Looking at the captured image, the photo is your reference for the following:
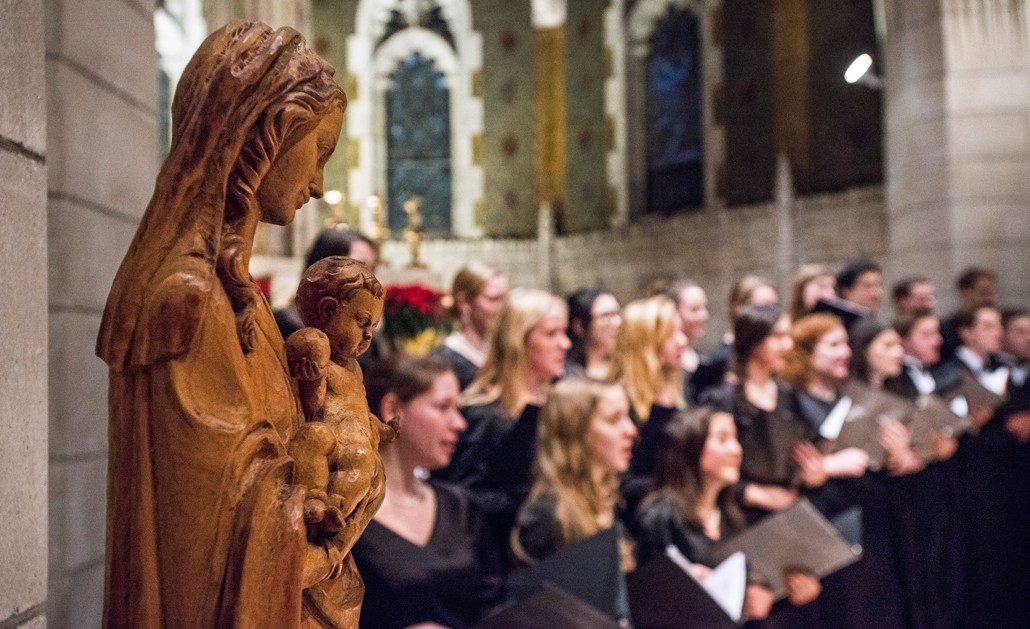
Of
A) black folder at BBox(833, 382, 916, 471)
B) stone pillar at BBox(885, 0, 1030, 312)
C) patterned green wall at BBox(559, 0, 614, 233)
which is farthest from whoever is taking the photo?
patterned green wall at BBox(559, 0, 614, 233)

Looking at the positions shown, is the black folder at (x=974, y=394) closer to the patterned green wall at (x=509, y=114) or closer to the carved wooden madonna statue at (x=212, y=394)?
the carved wooden madonna statue at (x=212, y=394)

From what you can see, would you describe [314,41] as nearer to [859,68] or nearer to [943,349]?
[943,349]

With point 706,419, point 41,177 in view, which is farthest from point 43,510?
point 706,419

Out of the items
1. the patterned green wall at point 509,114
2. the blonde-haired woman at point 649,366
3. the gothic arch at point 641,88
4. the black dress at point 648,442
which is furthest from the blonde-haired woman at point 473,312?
the patterned green wall at point 509,114

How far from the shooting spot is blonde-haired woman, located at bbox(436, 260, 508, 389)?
4.25 meters

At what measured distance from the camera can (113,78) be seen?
2.36 metres

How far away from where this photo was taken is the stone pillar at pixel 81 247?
2.10 meters

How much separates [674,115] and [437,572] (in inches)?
423

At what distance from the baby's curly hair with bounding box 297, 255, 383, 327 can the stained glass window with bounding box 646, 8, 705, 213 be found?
11.2m

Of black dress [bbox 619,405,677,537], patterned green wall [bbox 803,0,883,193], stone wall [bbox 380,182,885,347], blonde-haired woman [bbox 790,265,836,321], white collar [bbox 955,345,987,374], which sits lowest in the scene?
black dress [bbox 619,405,677,537]

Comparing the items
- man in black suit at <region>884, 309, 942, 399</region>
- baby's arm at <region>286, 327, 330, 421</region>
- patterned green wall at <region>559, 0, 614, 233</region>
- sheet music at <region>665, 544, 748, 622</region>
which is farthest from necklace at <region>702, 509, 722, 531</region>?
patterned green wall at <region>559, 0, 614, 233</region>

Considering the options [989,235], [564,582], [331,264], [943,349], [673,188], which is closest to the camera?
[331,264]

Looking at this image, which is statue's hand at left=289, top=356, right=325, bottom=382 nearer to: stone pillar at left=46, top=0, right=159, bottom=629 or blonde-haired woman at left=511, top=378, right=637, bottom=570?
stone pillar at left=46, top=0, right=159, bottom=629

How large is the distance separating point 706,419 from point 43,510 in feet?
7.94
